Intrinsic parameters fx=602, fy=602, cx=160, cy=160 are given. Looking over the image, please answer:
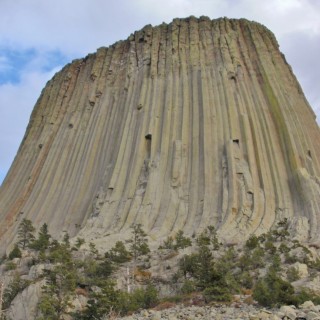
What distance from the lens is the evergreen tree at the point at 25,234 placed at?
38312 mm

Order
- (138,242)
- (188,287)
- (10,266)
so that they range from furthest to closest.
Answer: (138,242) < (10,266) < (188,287)

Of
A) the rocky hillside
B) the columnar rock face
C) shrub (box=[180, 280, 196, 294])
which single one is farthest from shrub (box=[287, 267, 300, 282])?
the columnar rock face

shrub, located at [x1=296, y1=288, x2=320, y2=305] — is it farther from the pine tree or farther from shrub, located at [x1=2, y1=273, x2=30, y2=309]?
the pine tree

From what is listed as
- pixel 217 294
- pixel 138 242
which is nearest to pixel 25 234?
pixel 138 242

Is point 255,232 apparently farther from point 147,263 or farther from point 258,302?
point 258,302

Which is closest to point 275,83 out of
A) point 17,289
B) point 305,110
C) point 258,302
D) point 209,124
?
point 305,110

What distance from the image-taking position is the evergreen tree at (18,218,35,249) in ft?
126

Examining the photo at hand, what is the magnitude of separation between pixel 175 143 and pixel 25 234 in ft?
38.5

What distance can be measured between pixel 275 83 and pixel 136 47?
42.8 ft

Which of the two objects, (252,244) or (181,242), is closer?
(252,244)

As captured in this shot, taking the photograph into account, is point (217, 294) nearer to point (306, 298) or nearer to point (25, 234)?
point (306, 298)

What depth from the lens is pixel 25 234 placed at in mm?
39188

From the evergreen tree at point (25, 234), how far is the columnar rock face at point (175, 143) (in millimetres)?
1761

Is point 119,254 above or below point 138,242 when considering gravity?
below
